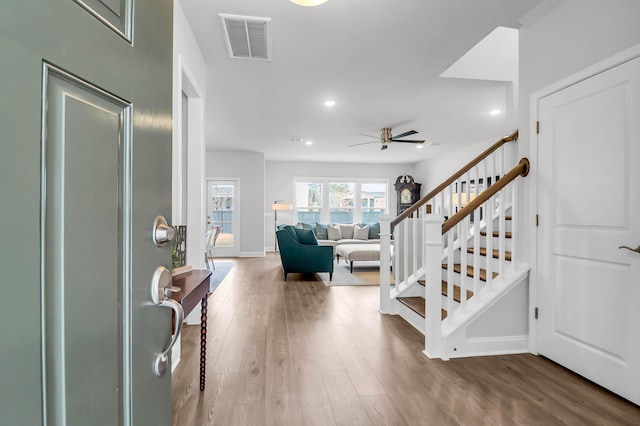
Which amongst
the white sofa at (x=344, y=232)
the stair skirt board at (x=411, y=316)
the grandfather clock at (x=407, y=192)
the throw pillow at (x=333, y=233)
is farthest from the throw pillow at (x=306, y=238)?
the grandfather clock at (x=407, y=192)

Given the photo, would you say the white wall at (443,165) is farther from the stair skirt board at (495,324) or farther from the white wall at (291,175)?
the stair skirt board at (495,324)

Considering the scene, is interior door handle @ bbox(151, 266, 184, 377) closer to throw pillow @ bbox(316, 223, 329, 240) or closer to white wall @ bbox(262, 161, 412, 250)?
throw pillow @ bbox(316, 223, 329, 240)

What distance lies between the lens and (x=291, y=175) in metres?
9.83

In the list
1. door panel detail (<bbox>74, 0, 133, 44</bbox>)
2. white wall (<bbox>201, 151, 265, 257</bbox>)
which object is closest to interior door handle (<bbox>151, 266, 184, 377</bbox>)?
door panel detail (<bbox>74, 0, 133, 44</bbox>)

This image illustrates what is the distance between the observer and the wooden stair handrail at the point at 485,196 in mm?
2588

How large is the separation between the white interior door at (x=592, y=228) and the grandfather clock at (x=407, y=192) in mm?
6840

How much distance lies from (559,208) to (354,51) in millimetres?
2201

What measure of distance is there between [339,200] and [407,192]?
200 centimetres

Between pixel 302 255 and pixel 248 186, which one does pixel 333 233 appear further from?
pixel 302 255

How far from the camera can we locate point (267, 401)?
1982 mm

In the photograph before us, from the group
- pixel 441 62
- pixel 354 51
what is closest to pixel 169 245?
pixel 354 51

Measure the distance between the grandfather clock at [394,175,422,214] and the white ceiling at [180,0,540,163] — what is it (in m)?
2.63

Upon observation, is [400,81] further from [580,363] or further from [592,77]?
[580,363]

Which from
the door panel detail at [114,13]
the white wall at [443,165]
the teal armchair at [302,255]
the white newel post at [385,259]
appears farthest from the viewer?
the white wall at [443,165]
